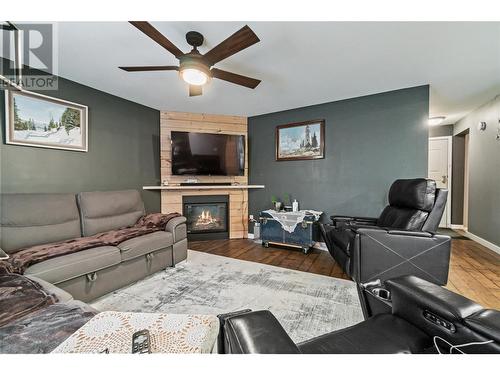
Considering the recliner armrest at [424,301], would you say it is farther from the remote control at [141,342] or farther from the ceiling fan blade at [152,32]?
the ceiling fan blade at [152,32]

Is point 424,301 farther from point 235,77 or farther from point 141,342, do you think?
point 235,77

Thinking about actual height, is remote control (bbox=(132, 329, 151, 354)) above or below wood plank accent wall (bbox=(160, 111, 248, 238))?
below

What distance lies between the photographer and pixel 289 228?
3.24 m

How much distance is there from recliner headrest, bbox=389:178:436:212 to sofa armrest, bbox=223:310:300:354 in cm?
225

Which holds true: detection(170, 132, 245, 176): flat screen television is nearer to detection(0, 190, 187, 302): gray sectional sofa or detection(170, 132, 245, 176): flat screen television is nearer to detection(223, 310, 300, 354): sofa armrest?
detection(0, 190, 187, 302): gray sectional sofa

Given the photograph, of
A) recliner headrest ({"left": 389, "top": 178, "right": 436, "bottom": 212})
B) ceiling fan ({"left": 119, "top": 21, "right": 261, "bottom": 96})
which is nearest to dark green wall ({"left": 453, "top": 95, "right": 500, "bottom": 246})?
recliner headrest ({"left": 389, "top": 178, "right": 436, "bottom": 212})

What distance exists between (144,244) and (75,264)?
607 mm

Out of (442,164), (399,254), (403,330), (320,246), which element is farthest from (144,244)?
(442,164)

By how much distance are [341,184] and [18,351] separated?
11.7 feet

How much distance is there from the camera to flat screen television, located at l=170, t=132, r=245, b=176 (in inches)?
140

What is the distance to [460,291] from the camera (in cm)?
199

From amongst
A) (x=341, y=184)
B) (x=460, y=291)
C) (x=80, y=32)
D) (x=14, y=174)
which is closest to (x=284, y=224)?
(x=341, y=184)

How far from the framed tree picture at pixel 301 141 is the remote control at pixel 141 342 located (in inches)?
132

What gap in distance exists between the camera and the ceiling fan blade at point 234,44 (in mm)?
1418
